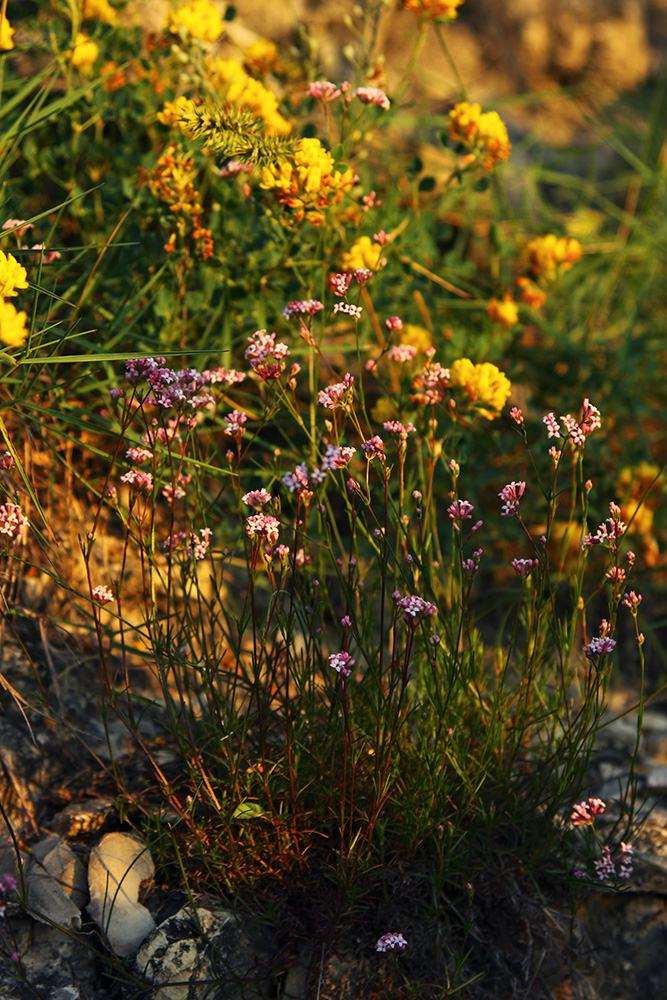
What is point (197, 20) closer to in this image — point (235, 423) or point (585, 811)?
point (235, 423)

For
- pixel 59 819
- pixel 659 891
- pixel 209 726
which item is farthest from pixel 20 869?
pixel 659 891

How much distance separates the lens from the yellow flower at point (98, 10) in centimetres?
209

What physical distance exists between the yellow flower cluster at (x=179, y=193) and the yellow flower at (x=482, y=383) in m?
0.60

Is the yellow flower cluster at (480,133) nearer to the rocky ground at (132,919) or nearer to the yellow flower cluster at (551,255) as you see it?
the yellow flower cluster at (551,255)

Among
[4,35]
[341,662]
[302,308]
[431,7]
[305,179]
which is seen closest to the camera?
[341,662]

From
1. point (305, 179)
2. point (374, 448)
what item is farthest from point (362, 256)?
point (374, 448)

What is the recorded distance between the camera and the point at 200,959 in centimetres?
135

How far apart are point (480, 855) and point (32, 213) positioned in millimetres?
1892

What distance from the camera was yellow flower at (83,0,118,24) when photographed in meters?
2.09

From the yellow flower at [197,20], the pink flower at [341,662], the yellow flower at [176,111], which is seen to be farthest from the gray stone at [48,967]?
the yellow flower at [197,20]

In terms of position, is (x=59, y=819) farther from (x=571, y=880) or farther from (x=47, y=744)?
(x=571, y=880)

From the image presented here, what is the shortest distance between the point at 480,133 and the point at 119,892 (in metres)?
1.79

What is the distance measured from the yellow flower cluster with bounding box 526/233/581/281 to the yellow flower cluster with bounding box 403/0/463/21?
634 millimetres

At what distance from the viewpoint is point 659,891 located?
1657 mm
